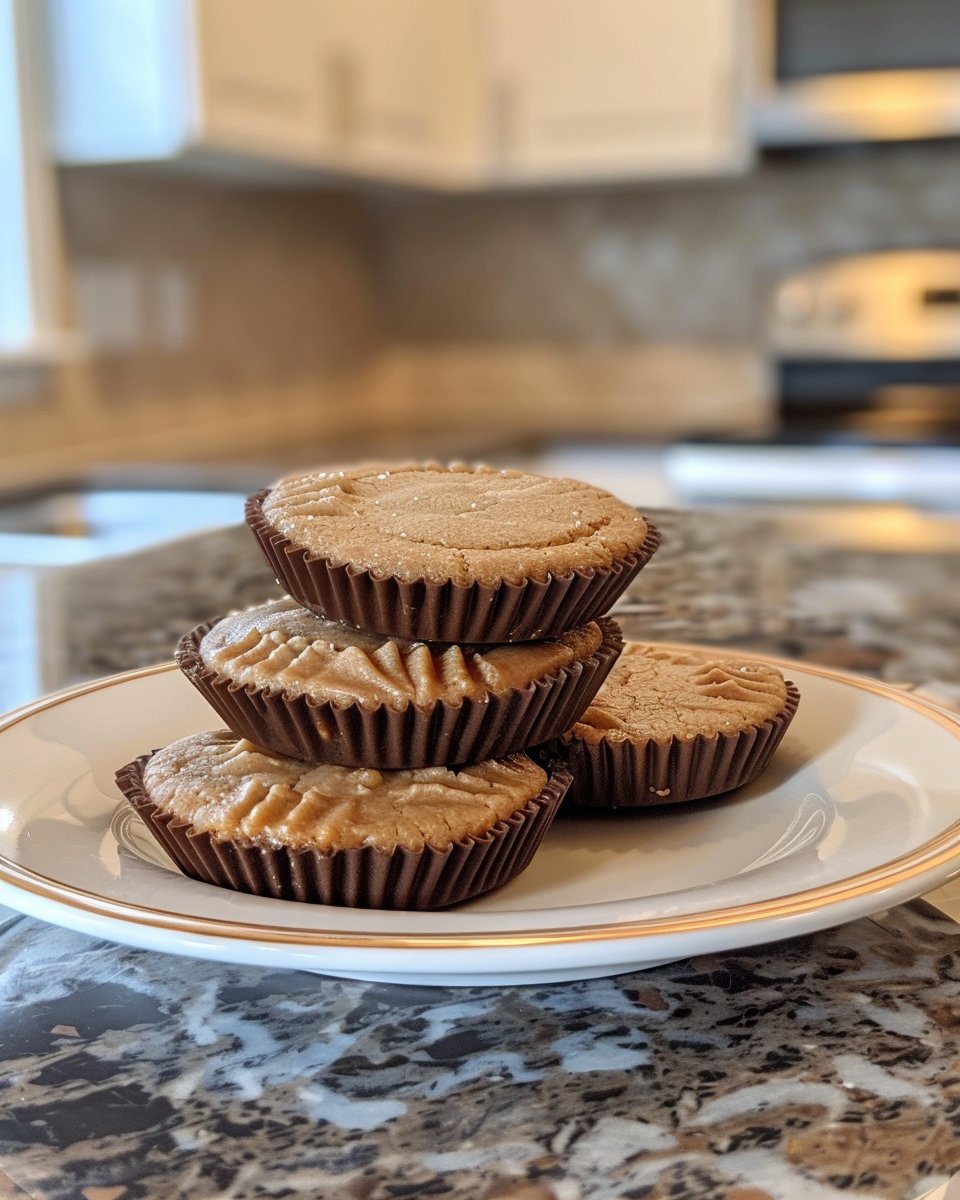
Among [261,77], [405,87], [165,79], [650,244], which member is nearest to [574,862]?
[165,79]

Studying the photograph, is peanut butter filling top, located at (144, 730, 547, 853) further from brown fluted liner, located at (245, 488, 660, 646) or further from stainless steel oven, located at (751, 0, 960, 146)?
stainless steel oven, located at (751, 0, 960, 146)

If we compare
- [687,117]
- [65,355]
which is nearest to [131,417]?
[65,355]

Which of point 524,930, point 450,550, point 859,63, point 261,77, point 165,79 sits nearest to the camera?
point 524,930

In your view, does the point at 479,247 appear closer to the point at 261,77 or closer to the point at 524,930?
the point at 261,77

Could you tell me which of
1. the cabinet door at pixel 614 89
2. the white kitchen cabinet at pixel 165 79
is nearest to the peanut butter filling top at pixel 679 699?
the white kitchen cabinet at pixel 165 79

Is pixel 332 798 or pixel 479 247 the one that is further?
pixel 479 247

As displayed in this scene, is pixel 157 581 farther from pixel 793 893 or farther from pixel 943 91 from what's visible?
pixel 943 91

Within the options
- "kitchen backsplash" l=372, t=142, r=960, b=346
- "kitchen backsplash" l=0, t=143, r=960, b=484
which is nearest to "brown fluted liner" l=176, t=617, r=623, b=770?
"kitchen backsplash" l=0, t=143, r=960, b=484

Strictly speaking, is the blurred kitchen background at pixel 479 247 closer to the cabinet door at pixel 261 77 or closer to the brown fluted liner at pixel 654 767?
the cabinet door at pixel 261 77
